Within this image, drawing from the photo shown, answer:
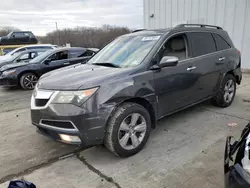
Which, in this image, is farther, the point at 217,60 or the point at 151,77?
the point at 217,60

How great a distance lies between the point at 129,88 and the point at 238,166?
5.34 feet

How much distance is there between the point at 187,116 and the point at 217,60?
49.7 inches

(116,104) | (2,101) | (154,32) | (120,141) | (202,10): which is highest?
(202,10)

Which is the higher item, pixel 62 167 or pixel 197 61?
pixel 197 61

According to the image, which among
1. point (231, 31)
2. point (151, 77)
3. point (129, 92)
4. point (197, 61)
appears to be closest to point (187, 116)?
point (197, 61)

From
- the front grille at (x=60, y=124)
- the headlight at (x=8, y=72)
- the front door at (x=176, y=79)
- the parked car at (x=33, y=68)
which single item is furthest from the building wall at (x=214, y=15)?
the front grille at (x=60, y=124)

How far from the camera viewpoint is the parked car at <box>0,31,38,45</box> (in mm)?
18125

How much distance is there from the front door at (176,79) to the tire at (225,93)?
1013mm

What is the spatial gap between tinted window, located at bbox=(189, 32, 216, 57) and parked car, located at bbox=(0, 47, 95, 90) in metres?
4.87

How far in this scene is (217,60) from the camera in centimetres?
430

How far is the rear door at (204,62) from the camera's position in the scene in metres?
3.90

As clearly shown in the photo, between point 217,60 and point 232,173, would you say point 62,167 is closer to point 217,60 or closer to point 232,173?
point 232,173

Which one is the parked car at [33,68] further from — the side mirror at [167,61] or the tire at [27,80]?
the side mirror at [167,61]

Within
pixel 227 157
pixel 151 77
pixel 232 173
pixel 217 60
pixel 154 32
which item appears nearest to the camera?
pixel 232 173
